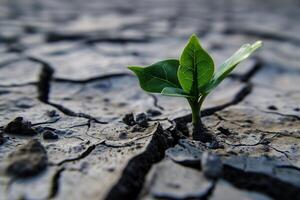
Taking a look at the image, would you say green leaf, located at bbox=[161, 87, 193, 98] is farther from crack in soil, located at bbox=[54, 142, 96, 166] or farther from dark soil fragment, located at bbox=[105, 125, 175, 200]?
crack in soil, located at bbox=[54, 142, 96, 166]

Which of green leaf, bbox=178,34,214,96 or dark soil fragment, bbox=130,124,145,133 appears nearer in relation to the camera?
green leaf, bbox=178,34,214,96

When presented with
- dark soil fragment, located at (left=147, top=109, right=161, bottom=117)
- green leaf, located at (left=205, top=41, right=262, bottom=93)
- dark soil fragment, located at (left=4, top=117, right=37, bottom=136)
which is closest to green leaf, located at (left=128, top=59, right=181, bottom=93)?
green leaf, located at (left=205, top=41, right=262, bottom=93)

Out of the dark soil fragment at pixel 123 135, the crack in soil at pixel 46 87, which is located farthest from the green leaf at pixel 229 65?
the crack in soil at pixel 46 87

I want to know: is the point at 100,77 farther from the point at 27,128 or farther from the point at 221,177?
the point at 221,177

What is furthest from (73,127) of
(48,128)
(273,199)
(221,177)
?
(273,199)

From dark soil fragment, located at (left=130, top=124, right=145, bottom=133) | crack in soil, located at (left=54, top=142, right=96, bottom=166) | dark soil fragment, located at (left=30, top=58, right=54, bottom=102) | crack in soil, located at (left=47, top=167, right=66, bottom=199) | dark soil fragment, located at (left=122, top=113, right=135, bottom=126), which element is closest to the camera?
crack in soil, located at (left=47, top=167, right=66, bottom=199)

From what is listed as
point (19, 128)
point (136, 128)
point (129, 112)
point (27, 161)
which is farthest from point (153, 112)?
point (27, 161)

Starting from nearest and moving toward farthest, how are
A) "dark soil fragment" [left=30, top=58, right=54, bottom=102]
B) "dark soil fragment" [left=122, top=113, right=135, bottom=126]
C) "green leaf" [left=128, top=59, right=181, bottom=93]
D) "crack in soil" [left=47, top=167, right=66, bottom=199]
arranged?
1. "crack in soil" [left=47, top=167, right=66, bottom=199]
2. "green leaf" [left=128, top=59, right=181, bottom=93]
3. "dark soil fragment" [left=122, top=113, right=135, bottom=126]
4. "dark soil fragment" [left=30, top=58, right=54, bottom=102]
